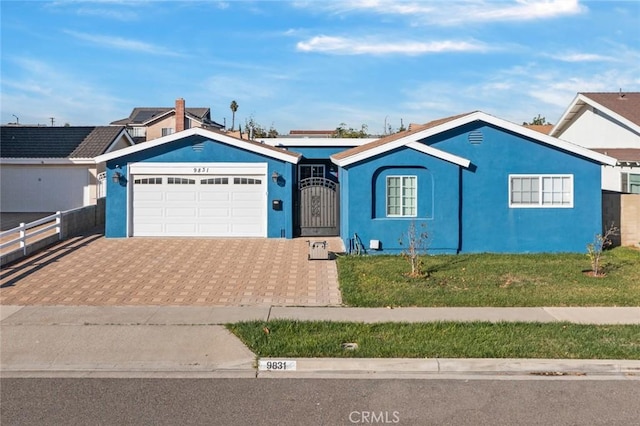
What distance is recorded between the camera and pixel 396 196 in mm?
16688

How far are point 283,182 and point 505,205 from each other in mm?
6939

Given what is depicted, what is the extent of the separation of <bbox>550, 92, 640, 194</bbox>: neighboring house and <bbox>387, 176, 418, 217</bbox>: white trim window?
7.23 meters

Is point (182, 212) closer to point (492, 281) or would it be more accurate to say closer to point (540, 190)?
point (492, 281)

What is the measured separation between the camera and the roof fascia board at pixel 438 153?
16.4 meters

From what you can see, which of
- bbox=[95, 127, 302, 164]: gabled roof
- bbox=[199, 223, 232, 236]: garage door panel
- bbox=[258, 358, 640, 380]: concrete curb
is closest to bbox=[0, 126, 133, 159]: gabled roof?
bbox=[95, 127, 302, 164]: gabled roof

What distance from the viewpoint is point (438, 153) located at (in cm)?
1636

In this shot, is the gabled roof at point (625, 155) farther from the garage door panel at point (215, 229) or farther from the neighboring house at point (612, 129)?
the garage door panel at point (215, 229)

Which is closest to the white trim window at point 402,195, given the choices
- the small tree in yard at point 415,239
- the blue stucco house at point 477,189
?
the blue stucco house at point 477,189

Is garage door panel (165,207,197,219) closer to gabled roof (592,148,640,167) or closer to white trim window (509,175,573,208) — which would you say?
white trim window (509,175,573,208)

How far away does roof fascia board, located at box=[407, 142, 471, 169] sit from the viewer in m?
16.4

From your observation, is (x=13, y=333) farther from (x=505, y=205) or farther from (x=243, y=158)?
(x=505, y=205)

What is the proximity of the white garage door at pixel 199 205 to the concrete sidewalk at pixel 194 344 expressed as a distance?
857cm

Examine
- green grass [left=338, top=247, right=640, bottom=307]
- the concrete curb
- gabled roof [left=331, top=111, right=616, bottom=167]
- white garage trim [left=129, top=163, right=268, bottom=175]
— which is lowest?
the concrete curb

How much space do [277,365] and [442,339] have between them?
8.07 feet
